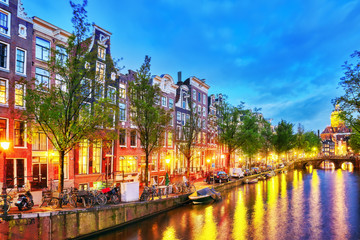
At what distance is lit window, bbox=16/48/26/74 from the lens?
2370cm

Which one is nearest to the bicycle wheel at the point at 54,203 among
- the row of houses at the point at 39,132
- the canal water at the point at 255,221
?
the row of houses at the point at 39,132

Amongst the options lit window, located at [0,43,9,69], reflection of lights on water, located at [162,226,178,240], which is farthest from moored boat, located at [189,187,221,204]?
lit window, located at [0,43,9,69]

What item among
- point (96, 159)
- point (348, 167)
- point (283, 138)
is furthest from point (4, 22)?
point (348, 167)

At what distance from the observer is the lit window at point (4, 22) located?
74.4ft

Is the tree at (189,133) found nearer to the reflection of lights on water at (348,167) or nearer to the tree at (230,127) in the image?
the tree at (230,127)

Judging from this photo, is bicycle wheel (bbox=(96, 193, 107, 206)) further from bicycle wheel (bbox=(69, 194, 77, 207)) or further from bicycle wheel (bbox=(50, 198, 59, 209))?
bicycle wheel (bbox=(50, 198, 59, 209))

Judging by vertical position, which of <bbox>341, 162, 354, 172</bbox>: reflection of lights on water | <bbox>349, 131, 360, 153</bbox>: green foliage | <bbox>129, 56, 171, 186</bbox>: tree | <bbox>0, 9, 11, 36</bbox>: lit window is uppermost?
<bbox>0, 9, 11, 36</bbox>: lit window

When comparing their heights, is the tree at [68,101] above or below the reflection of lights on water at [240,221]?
above

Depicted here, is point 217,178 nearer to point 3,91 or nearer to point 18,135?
point 18,135

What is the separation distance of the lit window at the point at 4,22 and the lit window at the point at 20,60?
163 centimetres

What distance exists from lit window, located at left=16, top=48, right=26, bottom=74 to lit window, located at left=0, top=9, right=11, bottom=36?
1.63 meters

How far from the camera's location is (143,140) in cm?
2789

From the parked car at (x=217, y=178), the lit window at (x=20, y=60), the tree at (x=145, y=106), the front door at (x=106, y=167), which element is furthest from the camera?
the parked car at (x=217, y=178)

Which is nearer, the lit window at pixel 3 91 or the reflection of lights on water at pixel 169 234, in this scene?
the reflection of lights on water at pixel 169 234
